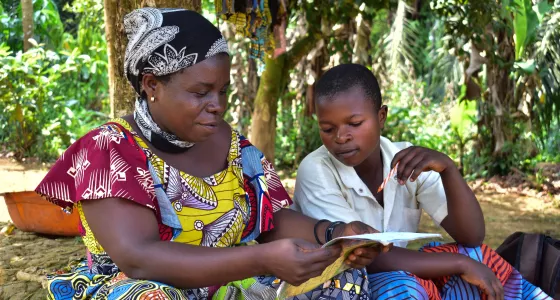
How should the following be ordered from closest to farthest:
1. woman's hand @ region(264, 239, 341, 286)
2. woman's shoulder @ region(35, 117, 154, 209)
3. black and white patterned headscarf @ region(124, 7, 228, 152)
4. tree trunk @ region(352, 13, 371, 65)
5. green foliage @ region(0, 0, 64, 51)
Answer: woman's hand @ region(264, 239, 341, 286) < woman's shoulder @ region(35, 117, 154, 209) < black and white patterned headscarf @ region(124, 7, 228, 152) < tree trunk @ region(352, 13, 371, 65) < green foliage @ region(0, 0, 64, 51)

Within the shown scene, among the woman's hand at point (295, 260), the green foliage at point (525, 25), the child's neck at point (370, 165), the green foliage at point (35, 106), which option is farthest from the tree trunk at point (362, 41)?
the woman's hand at point (295, 260)

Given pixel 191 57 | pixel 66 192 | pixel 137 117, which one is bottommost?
pixel 66 192

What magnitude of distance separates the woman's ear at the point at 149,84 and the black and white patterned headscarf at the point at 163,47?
2cm

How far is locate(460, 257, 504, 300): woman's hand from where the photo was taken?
2.28 metres

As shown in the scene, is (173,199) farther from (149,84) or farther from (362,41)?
(362,41)

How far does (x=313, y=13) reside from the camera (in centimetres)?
504

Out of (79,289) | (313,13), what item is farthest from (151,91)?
(313,13)

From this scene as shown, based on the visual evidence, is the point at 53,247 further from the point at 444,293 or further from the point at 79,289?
the point at 444,293

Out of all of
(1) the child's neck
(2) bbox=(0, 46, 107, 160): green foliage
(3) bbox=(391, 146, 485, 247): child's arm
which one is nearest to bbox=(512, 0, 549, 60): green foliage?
(1) the child's neck

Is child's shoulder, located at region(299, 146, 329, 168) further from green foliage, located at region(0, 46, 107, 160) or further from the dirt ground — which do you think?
green foliage, located at region(0, 46, 107, 160)

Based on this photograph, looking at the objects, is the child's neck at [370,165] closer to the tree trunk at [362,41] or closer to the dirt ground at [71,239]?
the dirt ground at [71,239]

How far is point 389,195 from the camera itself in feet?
8.55

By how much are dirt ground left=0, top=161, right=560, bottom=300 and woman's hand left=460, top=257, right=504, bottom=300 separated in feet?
6.72

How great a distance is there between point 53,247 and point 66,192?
2.53 metres
